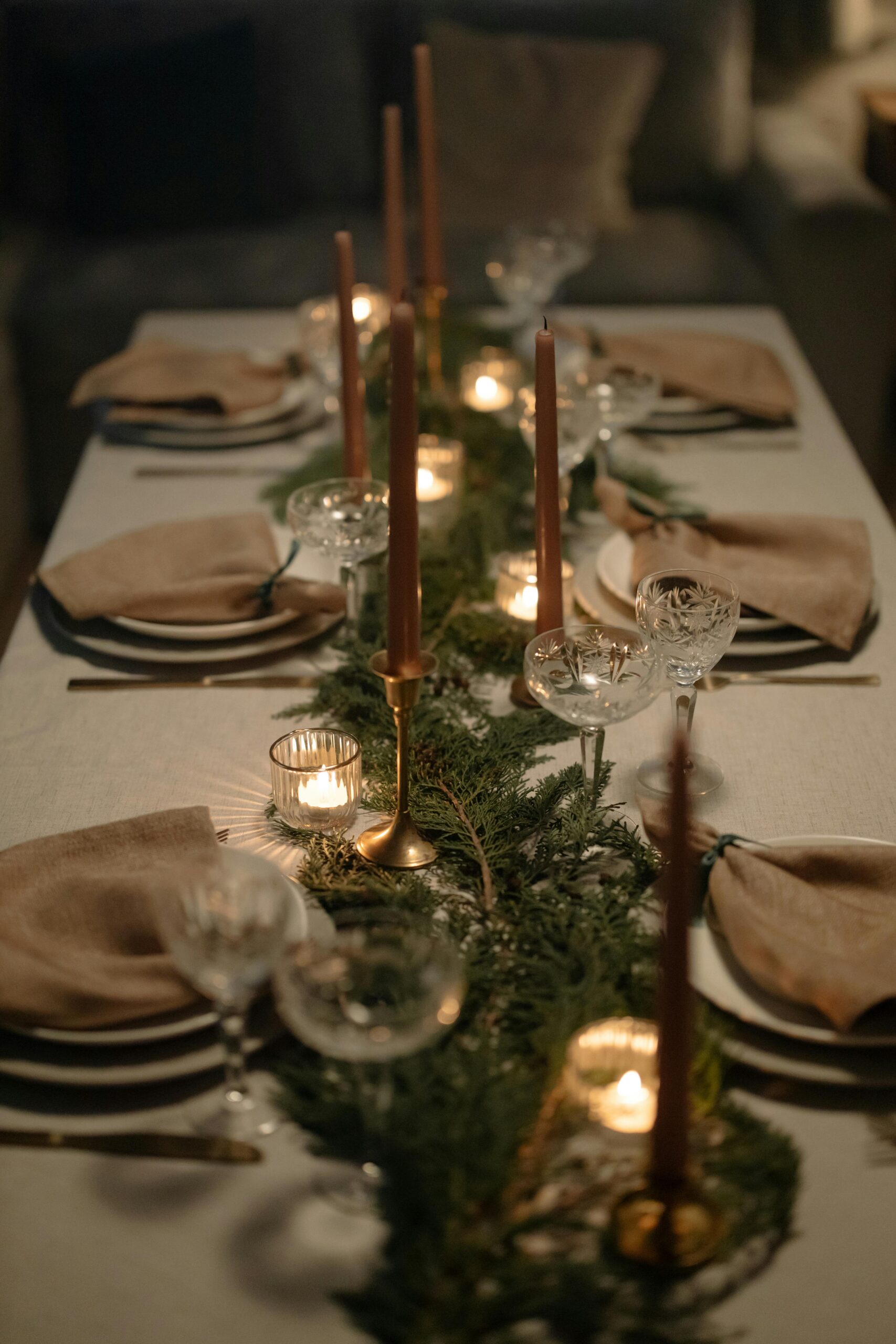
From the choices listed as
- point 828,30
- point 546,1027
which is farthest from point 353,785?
point 828,30

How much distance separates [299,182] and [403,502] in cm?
280

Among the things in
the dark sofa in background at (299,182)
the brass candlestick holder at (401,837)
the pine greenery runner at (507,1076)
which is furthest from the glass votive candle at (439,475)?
the dark sofa in background at (299,182)

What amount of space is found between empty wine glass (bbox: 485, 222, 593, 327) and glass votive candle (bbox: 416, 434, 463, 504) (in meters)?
0.58

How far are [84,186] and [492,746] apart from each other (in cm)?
264

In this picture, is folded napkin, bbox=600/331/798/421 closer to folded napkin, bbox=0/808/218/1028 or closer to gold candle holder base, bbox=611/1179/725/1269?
folded napkin, bbox=0/808/218/1028

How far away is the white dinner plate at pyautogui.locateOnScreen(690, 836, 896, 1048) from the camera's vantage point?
75 cm

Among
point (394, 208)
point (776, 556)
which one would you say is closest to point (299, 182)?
point (394, 208)

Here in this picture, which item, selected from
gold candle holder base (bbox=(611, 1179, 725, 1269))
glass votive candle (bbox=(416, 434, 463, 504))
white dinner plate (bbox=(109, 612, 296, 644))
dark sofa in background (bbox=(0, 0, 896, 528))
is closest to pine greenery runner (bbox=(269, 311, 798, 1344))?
gold candle holder base (bbox=(611, 1179, 725, 1269))

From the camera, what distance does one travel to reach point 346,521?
1229 mm

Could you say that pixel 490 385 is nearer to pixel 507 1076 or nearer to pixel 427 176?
pixel 427 176

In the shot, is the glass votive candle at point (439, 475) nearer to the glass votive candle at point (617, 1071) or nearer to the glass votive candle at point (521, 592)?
the glass votive candle at point (521, 592)

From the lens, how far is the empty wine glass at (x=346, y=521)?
3.84 feet

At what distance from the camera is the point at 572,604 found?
1.27m

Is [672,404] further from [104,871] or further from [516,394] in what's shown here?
[104,871]
